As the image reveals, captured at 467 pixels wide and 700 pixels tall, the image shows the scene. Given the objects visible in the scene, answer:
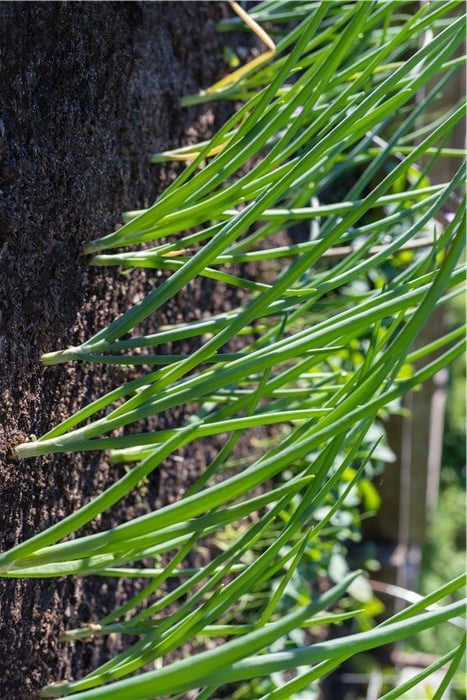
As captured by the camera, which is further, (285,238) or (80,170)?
(285,238)

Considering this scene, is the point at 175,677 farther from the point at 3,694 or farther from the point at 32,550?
the point at 3,694

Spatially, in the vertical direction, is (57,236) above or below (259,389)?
above

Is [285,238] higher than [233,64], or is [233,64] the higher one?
[233,64]

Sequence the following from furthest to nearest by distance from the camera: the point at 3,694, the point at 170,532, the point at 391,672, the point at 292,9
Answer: the point at 391,672 < the point at 292,9 < the point at 3,694 < the point at 170,532

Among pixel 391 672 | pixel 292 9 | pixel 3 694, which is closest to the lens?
pixel 3 694

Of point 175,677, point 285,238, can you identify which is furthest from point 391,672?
point 175,677

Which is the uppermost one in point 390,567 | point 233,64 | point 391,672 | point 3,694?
point 233,64

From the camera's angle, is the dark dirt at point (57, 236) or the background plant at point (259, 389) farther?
the dark dirt at point (57, 236)
